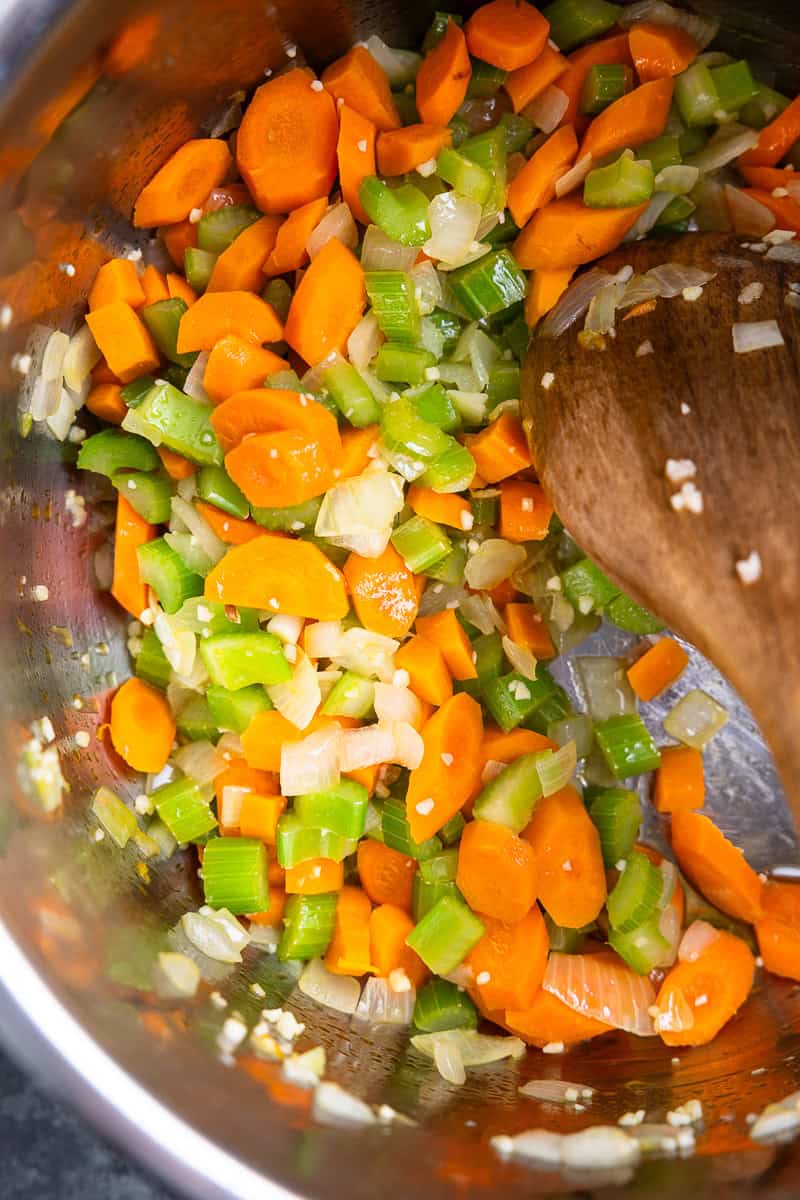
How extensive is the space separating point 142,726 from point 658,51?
68.3 inches

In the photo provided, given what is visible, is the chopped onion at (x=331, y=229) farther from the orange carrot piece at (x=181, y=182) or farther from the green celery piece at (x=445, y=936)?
the green celery piece at (x=445, y=936)

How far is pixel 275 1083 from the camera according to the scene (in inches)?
78.4

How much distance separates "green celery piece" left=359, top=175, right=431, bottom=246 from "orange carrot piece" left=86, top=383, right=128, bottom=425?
24.6 inches

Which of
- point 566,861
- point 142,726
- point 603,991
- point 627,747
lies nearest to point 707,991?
point 603,991

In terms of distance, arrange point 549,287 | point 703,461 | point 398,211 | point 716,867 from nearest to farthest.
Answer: point 703,461, point 398,211, point 549,287, point 716,867

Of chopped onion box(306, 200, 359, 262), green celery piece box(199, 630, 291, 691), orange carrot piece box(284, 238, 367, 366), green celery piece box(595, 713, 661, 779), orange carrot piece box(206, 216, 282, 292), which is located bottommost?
green celery piece box(595, 713, 661, 779)

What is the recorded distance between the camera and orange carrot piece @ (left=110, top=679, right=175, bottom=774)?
2268 millimetres

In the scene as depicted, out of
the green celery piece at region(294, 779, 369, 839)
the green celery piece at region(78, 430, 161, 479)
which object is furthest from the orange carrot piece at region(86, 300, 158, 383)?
the green celery piece at region(294, 779, 369, 839)

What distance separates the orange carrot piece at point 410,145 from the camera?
2180 mm

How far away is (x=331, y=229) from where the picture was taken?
2205 mm

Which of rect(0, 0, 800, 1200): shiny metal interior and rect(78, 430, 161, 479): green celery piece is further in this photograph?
rect(78, 430, 161, 479): green celery piece

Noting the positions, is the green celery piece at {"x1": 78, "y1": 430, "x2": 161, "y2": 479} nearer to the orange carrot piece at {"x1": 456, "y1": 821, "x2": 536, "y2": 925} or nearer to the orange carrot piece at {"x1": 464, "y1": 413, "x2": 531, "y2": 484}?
the orange carrot piece at {"x1": 464, "y1": 413, "x2": 531, "y2": 484}

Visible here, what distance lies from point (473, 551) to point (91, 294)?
930mm

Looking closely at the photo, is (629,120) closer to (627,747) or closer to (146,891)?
(627,747)
